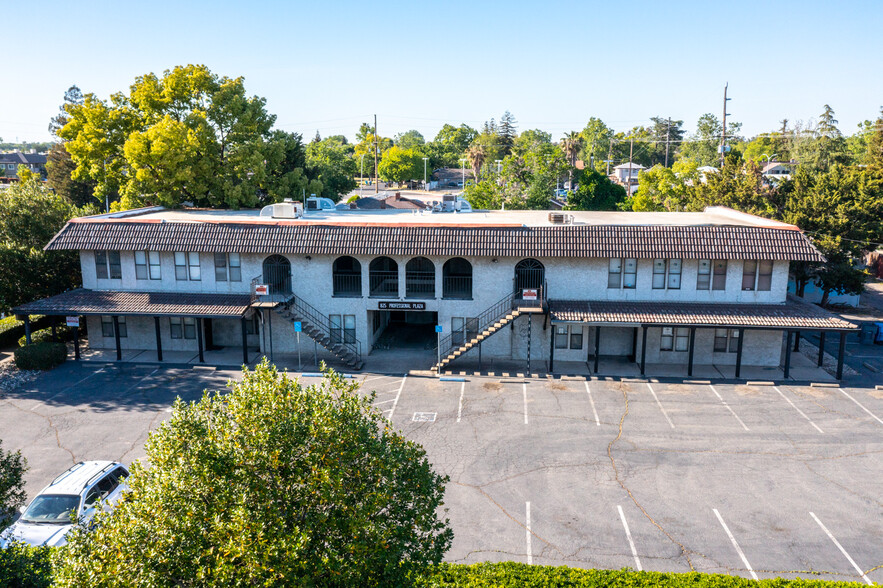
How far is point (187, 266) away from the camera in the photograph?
32.0 meters

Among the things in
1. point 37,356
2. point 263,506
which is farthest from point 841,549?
point 37,356

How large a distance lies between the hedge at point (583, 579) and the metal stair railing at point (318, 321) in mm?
17997

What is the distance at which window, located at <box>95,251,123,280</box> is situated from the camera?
32.4 metres

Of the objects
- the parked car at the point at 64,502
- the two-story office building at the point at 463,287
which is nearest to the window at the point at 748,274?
the two-story office building at the point at 463,287

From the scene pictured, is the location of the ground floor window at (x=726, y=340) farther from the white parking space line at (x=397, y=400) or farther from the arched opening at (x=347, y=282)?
the arched opening at (x=347, y=282)

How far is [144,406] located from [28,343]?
31.0ft

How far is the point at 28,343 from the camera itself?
3062 cm

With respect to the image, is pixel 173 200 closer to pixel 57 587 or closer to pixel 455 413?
pixel 455 413

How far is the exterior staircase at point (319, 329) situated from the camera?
30.4 meters

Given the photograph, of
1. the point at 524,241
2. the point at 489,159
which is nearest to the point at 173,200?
the point at 524,241

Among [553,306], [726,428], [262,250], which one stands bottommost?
[726,428]

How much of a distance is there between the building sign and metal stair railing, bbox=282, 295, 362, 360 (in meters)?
2.30

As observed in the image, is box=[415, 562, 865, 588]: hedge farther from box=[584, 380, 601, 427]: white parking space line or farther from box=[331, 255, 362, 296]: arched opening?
box=[331, 255, 362, 296]: arched opening

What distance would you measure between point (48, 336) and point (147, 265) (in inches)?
258
